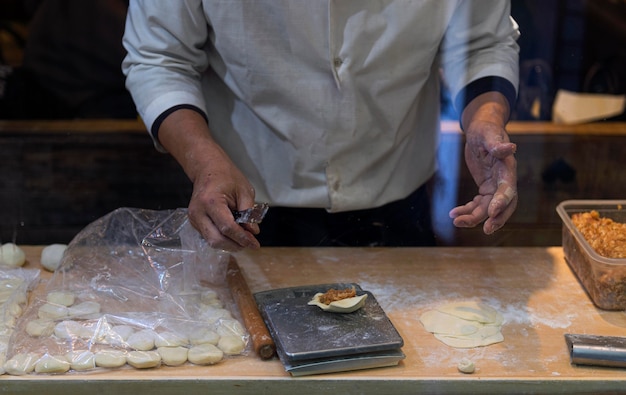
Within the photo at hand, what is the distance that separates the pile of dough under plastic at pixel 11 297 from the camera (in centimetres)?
128

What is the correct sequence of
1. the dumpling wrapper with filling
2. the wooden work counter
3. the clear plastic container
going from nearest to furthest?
the wooden work counter < the dumpling wrapper with filling < the clear plastic container

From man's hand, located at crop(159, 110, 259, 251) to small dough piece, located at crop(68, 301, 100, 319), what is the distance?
0.24 metres

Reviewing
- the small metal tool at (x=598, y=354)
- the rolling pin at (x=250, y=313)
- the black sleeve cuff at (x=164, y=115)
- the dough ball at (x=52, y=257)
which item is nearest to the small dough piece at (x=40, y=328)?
the dough ball at (x=52, y=257)

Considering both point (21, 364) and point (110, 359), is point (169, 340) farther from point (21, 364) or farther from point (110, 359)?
point (21, 364)

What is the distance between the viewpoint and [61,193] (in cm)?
188

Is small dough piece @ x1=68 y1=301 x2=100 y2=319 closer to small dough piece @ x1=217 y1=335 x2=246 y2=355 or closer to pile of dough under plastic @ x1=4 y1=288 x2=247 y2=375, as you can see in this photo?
pile of dough under plastic @ x1=4 y1=288 x2=247 y2=375

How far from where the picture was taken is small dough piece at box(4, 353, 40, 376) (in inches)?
46.2

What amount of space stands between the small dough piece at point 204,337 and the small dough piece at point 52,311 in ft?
0.81

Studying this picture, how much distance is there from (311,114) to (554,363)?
2.23 feet

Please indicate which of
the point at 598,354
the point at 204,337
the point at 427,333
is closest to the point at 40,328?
the point at 204,337

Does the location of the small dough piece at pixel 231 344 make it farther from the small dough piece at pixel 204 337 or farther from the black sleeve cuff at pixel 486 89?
the black sleeve cuff at pixel 486 89

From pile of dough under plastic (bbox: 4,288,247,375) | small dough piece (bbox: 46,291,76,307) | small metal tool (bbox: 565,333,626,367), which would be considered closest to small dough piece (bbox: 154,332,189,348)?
pile of dough under plastic (bbox: 4,288,247,375)

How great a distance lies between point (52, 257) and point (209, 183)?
427 mm

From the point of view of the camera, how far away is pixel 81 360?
1200 mm
